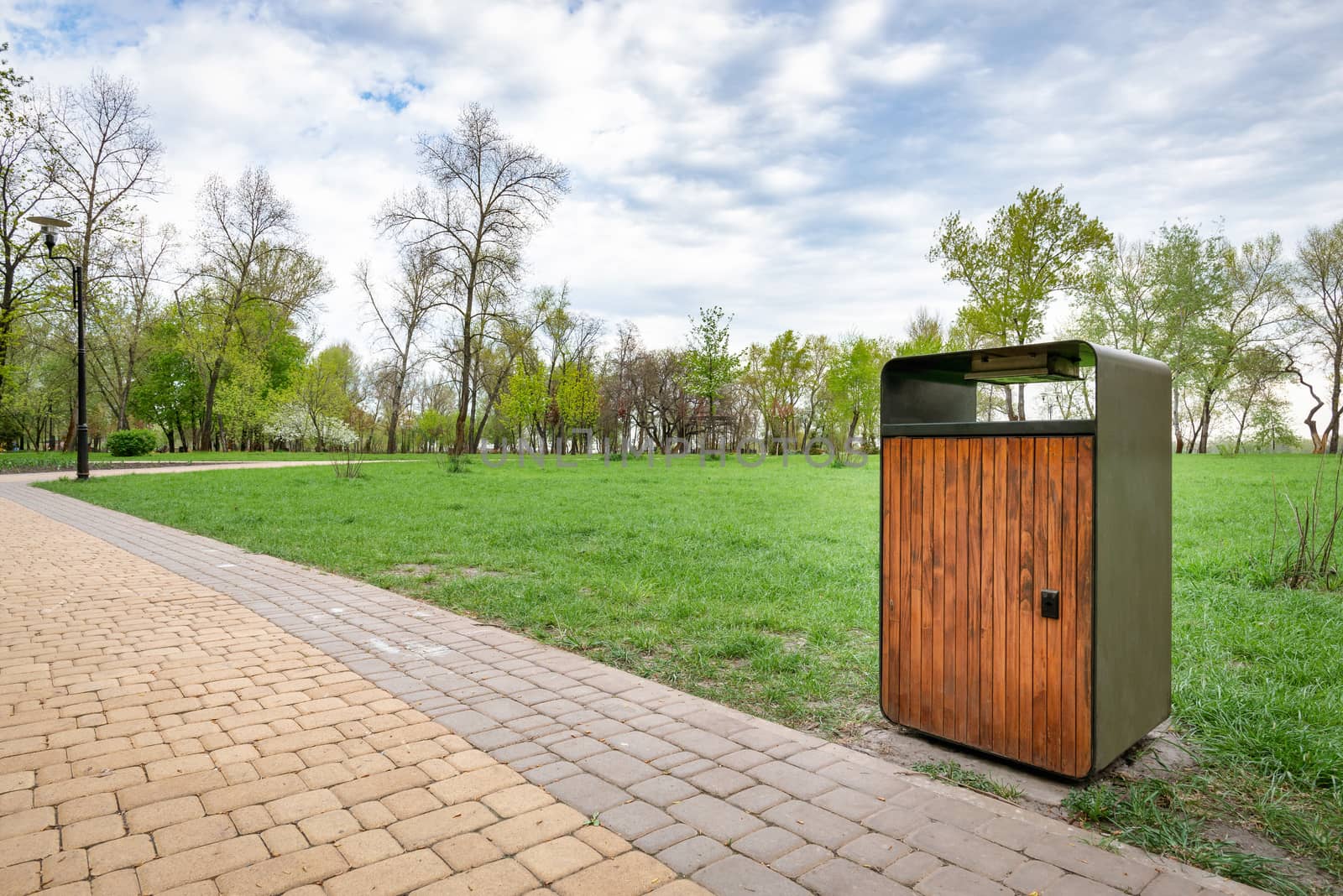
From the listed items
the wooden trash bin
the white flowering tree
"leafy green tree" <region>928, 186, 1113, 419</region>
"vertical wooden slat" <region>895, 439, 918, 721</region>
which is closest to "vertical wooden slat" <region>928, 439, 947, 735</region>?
the wooden trash bin

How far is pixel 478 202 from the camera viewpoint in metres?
31.7

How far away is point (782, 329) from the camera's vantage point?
47.0m

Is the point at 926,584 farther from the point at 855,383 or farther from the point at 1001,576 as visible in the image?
the point at 855,383

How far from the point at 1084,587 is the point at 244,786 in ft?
10.9

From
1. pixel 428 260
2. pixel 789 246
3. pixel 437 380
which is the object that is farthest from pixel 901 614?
pixel 437 380

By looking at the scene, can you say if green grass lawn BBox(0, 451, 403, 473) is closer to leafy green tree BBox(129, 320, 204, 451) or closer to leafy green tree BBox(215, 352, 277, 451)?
leafy green tree BBox(215, 352, 277, 451)

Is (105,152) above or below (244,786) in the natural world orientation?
above

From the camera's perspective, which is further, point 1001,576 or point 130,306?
point 130,306

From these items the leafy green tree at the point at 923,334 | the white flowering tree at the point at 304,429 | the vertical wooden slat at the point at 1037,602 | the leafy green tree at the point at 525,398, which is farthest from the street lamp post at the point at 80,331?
the leafy green tree at the point at 923,334

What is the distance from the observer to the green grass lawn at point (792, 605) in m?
2.77

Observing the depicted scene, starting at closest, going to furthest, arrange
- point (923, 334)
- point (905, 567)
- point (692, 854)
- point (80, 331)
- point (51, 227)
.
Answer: point (692, 854) → point (905, 567) → point (51, 227) → point (80, 331) → point (923, 334)

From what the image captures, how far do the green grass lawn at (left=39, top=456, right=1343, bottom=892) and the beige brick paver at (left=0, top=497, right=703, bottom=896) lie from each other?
1449 millimetres

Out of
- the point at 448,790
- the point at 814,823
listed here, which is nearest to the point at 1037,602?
the point at 814,823

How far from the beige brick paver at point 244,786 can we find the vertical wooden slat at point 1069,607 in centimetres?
168
